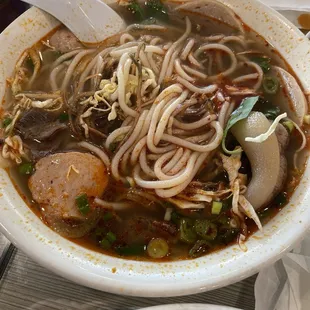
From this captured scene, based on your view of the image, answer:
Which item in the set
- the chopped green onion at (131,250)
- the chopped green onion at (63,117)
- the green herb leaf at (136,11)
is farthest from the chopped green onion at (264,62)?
the chopped green onion at (131,250)

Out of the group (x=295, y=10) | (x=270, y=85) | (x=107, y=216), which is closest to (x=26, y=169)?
(x=107, y=216)

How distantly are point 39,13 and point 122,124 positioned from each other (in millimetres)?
859

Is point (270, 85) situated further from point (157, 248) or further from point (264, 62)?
point (157, 248)

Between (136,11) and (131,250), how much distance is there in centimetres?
142

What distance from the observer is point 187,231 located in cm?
169

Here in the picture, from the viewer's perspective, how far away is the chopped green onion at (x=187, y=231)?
167cm

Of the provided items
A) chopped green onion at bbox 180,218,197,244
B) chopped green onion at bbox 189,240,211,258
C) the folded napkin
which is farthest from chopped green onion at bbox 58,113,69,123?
the folded napkin

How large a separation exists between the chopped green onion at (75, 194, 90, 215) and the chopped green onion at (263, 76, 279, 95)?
1.08 m

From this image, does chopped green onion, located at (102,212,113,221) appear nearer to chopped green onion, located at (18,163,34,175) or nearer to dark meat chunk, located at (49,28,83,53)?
chopped green onion, located at (18,163,34,175)

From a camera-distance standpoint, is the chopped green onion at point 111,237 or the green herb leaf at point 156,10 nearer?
the chopped green onion at point 111,237

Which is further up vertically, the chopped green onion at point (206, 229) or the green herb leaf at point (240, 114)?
the green herb leaf at point (240, 114)

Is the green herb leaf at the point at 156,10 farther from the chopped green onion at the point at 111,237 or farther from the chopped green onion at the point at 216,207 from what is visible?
the chopped green onion at the point at 111,237

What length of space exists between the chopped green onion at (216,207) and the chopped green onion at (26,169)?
2.63ft

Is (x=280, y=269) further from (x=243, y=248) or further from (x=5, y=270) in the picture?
(x=5, y=270)
